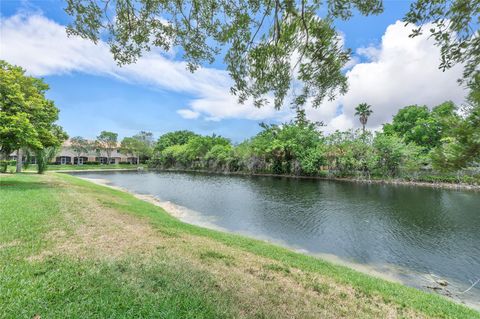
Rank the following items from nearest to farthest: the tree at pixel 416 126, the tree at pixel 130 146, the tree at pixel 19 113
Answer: the tree at pixel 19 113, the tree at pixel 416 126, the tree at pixel 130 146

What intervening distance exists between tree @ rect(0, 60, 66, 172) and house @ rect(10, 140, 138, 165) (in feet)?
177

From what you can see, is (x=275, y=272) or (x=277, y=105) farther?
(x=275, y=272)

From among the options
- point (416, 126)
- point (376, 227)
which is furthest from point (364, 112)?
point (376, 227)

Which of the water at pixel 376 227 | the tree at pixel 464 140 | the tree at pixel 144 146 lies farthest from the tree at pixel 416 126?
the tree at pixel 144 146

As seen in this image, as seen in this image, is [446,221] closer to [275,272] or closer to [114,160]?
[275,272]

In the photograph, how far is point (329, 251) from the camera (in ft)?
33.4

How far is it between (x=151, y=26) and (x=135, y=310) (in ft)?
Result: 16.3

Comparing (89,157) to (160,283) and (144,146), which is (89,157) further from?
(160,283)

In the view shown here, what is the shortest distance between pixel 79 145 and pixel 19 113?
5982 centimetres

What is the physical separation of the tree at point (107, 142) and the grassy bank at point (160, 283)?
67.6m

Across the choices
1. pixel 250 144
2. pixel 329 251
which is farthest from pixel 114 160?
pixel 329 251

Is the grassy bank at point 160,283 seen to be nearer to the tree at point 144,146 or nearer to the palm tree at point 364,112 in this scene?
the palm tree at point 364,112

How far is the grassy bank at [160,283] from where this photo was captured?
3.38 meters

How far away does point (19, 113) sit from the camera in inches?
464
